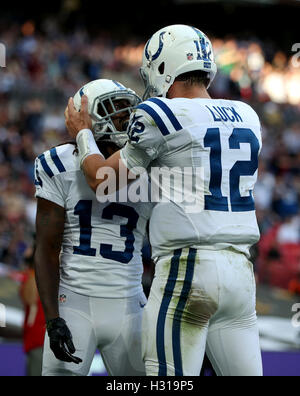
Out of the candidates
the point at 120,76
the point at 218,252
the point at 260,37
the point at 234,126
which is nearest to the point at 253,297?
the point at 218,252

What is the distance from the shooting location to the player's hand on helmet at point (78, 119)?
317cm

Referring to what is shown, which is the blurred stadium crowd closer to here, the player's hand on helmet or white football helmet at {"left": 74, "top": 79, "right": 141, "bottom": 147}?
white football helmet at {"left": 74, "top": 79, "right": 141, "bottom": 147}

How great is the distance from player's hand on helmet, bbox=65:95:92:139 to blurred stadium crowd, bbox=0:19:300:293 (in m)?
1.61

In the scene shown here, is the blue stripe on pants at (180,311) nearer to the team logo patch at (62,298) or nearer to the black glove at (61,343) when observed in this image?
the black glove at (61,343)

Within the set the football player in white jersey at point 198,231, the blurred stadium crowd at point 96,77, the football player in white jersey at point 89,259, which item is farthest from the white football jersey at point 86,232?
the blurred stadium crowd at point 96,77

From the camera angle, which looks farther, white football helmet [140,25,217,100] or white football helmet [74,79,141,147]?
white football helmet [74,79,141,147]

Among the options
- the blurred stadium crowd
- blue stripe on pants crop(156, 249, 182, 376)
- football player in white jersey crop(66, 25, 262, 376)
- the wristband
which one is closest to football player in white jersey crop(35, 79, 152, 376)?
the wristband

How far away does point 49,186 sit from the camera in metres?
3.23

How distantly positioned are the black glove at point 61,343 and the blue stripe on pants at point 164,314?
400 millimetres

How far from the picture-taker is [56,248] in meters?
3.25

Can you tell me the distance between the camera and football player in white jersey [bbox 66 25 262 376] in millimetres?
2799

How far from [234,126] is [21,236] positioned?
5.79m

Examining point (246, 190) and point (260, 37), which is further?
point (260, 37)
